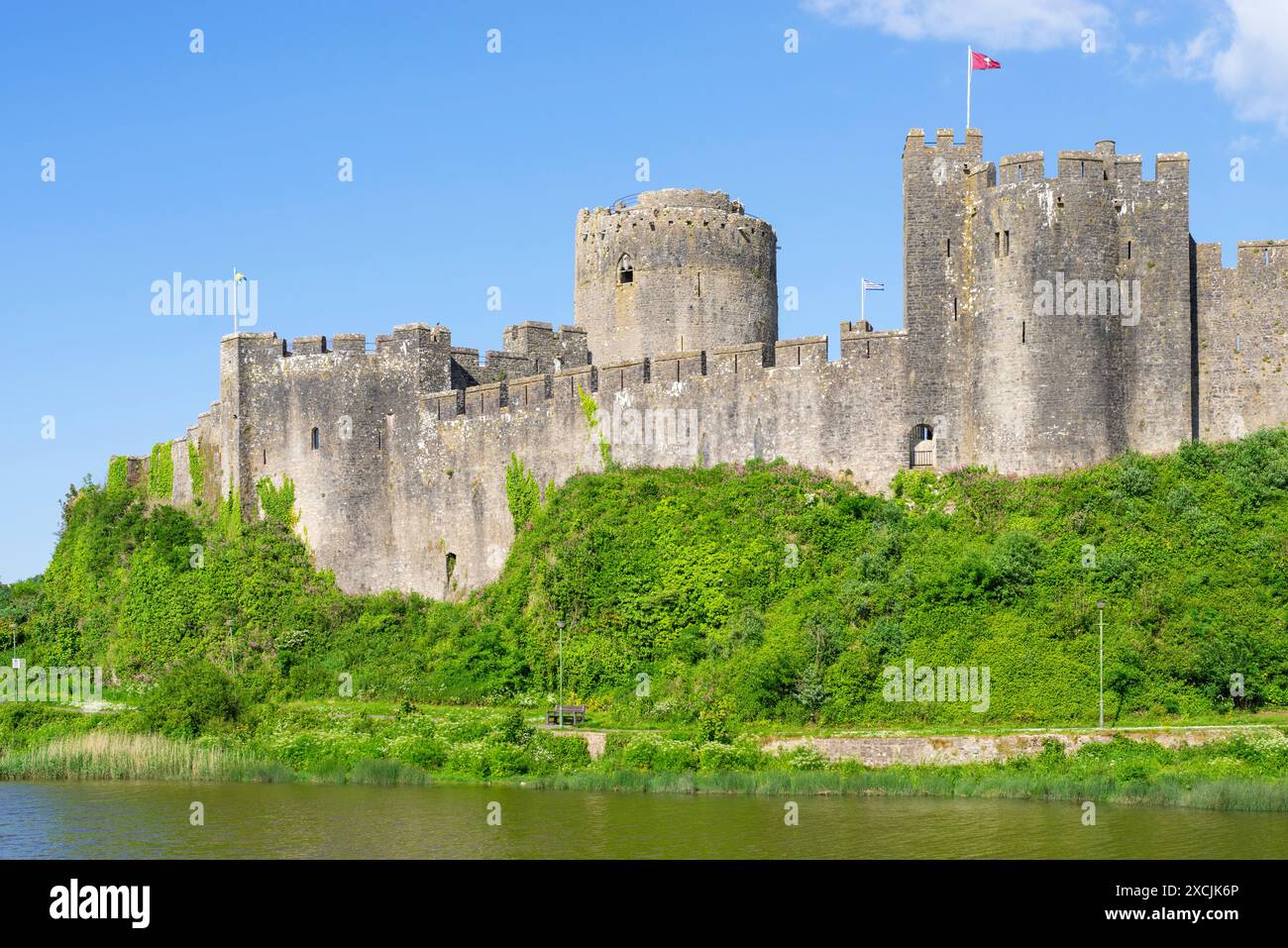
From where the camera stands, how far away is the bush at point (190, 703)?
Answer: 125ft

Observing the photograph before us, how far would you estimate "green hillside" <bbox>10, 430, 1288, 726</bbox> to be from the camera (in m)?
33.0

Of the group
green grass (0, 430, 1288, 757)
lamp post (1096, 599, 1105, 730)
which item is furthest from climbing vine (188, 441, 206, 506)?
lamp post (1096, 599, 1105, 730)

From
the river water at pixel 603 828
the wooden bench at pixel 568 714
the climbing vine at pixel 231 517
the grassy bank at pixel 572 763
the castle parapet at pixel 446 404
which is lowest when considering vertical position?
the river water at pixel 603 828

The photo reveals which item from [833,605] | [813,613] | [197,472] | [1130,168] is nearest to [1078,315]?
[1130,168]

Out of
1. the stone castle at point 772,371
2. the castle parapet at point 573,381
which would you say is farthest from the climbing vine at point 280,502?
the castle parapet at point 573,381

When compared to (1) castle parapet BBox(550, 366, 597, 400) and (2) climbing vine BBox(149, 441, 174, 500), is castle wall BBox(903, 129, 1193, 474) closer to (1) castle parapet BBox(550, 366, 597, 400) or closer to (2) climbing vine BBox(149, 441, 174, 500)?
(1) castle parapet BBox(550, 366, 597, 400)

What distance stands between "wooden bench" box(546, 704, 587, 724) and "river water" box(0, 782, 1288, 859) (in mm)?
3268

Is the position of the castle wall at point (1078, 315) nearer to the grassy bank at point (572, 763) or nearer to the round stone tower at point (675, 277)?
the grassy bank at point (572, 763)

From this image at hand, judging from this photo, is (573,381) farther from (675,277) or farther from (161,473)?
(161,473)

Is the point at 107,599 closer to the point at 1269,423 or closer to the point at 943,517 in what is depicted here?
the point at 943,517

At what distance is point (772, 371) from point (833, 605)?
22.5 ft

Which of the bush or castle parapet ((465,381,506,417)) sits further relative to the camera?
castle parapet ((465,381,506,417))

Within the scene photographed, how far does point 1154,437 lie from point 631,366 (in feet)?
40.6

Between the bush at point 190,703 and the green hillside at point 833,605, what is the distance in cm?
407
